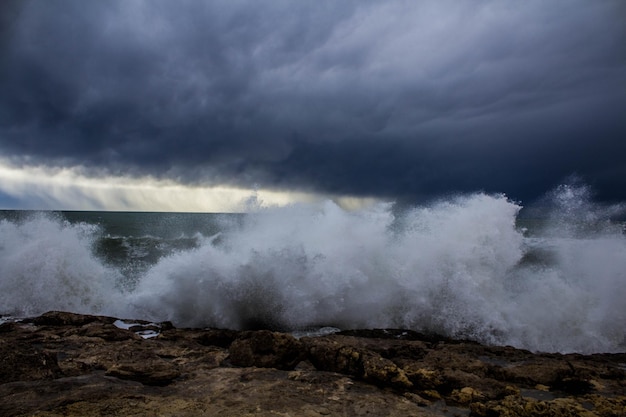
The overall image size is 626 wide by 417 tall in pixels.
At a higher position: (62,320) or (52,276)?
(52,276)

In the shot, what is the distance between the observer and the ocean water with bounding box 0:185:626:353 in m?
8.45

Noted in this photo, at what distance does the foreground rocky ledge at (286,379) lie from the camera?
3609mm

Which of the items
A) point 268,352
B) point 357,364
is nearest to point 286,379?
point 268,352

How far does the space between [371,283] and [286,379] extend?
5.39m

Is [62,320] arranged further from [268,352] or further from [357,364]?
[357,364]

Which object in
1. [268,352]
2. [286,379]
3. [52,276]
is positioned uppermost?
[52,276]

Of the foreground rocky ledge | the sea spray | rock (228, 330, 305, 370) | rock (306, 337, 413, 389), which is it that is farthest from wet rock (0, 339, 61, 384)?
the sea spray

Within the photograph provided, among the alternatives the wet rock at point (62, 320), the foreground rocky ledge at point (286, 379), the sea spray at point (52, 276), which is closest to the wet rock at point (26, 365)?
the foreground rocky ledge at point (286, 379)

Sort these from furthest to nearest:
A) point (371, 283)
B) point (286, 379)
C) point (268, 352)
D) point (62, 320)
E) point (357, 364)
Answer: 1. point (371, 283)
2. point (62, 320)
3. point (268, 352)
4. point (357, 364)
5. point (286, 379)

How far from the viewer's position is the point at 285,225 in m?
11.9

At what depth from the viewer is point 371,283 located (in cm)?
952

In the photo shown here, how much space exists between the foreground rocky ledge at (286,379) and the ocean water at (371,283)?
7.08 feet

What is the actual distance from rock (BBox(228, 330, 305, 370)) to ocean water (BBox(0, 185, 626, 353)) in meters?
3.10

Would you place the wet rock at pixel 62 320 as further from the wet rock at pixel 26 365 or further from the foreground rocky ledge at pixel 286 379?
the wet rock at pixel 26 365
